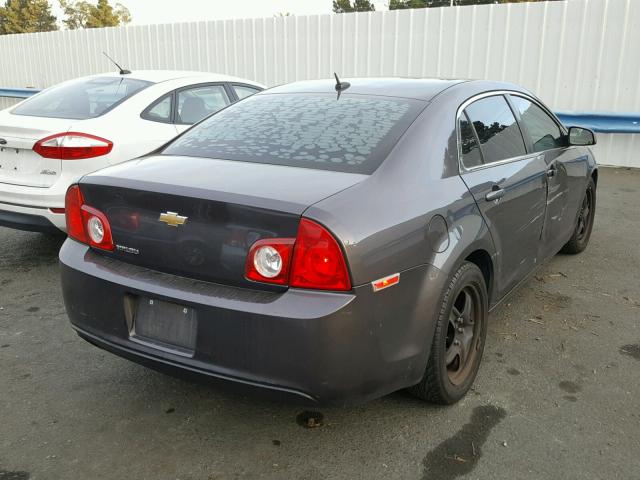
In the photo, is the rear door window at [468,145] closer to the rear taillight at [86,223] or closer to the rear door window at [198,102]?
the rear taillight at [86,223]

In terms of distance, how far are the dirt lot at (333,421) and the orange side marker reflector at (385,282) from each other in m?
0.78

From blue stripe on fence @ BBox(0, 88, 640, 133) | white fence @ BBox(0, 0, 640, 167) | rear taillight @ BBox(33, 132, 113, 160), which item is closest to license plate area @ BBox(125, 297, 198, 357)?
rear taillight @ BBox(33, 132, 113, 160)

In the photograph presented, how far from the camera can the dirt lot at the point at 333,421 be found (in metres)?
2.52

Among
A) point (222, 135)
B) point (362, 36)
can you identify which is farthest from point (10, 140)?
point (362, 36)

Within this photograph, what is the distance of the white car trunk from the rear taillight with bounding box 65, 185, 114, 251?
76.4 inches

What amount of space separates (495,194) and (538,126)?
1267 mm

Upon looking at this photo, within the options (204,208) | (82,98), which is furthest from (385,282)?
(82,98)

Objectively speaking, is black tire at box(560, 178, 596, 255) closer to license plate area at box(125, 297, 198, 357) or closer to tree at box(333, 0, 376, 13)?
license plate area at box(125, 297, 198, 357)

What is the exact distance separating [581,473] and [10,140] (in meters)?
4.47

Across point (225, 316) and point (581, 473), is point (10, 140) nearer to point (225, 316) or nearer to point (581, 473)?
point (225, 316)

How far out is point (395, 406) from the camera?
2.97 metres

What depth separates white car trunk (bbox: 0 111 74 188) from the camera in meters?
4.59

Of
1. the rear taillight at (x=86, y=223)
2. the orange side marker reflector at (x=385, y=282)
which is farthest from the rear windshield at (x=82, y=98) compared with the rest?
the orange side marker reflector at (x=385, y=282)

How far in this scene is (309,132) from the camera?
118 inches
